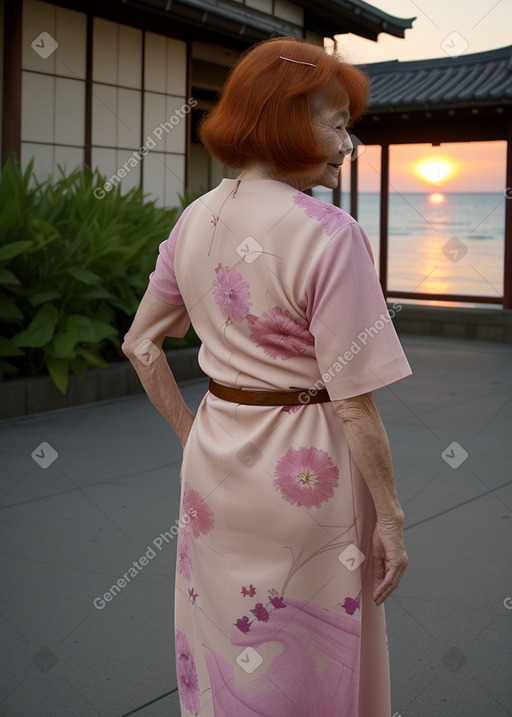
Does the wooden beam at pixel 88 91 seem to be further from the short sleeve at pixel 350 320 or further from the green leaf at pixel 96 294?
the short sleeve at pixel 350 320

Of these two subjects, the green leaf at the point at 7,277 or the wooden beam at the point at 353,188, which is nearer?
the green leaf at the point at 7,277

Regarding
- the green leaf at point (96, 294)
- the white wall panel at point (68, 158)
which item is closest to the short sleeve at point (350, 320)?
the green leaf at point (96, 294)

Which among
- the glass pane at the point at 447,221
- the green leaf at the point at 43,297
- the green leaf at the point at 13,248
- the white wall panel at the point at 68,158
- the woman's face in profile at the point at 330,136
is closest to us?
the woman's face in profile at the point at 330,136

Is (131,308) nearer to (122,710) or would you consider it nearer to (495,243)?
(122,710)

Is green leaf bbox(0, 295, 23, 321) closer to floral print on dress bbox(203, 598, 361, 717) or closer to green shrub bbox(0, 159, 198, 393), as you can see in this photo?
green shrub bbox(0, 159, 198, 393)

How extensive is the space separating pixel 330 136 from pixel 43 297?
224 inches

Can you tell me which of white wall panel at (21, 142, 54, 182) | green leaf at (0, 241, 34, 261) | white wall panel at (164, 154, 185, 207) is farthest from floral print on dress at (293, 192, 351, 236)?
white wall panel at (164, 154, 185, 207)

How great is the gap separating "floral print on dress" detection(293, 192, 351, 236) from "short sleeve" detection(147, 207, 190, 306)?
32 centimetres

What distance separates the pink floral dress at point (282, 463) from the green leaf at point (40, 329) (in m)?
5.31

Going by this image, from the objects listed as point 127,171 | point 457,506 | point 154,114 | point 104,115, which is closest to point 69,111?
point 104,115

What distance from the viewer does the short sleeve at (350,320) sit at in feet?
5.81

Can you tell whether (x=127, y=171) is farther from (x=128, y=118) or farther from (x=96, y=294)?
(x=96, y=294)

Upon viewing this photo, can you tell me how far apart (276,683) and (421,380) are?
25.3 feet

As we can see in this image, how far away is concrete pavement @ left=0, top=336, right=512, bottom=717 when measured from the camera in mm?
3059
